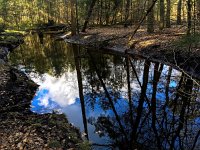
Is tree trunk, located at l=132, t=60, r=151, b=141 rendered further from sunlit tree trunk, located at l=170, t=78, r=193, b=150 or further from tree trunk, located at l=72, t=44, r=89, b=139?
tree trunk, located at l=72, t=44, r=89, b=139

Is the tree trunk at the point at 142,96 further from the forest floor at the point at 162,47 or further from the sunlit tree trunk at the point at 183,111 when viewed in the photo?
the sunlit tree trunk at the point at 183,111

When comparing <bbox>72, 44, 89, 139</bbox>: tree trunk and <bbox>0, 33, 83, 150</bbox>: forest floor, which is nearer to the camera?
<bbox>0, 33, 83, 150</bbox>: forest floor

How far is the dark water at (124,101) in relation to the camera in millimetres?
8805

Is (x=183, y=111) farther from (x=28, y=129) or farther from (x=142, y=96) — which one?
(x=28, y=129)

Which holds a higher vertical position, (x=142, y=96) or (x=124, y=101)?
(x=142, y=96)

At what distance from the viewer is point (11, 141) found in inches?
294

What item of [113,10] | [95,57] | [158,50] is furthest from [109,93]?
[113,10]

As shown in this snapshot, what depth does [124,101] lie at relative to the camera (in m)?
12.7

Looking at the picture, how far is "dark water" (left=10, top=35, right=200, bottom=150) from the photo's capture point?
28.9 ft

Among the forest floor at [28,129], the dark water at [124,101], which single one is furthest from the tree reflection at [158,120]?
the forest floor at [28,129]

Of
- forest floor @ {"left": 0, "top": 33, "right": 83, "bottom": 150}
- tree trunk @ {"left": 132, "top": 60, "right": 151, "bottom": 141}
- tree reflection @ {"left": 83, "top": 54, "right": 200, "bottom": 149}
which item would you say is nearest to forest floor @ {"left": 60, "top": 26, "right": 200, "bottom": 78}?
tree trunk @ {"left": 132, "top": 60, "right": 151, "bottom": 141}

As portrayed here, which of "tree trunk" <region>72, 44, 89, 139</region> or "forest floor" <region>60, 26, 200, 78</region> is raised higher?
"forest floor" <region>60, 26, 200, 78</region>

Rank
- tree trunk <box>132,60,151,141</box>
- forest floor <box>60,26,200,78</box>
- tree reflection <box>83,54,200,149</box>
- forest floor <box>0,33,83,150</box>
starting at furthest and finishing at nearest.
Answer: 1. forest floor <box>60,26,200,78</box>
2. tree trunk <box>132,60,151,141</box>
3. tree reflection <box>83,54,200,149</box>
4. forest floor <box>0,33,83,150</box>

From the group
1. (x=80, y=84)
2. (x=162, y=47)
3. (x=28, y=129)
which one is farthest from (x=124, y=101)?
(x=162, y=47)
